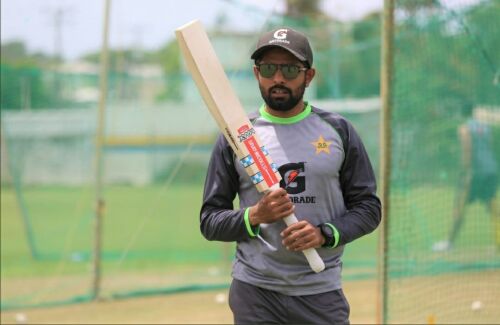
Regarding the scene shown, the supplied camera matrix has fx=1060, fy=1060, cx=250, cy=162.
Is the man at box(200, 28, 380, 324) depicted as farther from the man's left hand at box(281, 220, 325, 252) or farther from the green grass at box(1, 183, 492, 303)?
the green grass at box(1, 183, 492, 303)

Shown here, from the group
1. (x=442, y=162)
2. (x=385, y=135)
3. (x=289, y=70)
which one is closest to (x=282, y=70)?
(x=289, y=70)

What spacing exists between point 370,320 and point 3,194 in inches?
152

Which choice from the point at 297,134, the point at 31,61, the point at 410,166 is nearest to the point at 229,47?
the point at 31,61

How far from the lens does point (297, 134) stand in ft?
15.2

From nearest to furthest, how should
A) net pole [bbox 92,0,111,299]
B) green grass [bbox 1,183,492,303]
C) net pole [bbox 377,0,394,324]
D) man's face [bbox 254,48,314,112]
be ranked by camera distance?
1. man's face [bbox 254,48,314,112]
2. net pole [bbox 377,0,394,324]
3. green grass [bbox 1,183,492,303]
4. net pole [bbox 92,0,111,299]

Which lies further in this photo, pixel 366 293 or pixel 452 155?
pixel 366 293

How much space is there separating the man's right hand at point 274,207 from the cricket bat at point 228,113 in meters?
0.07

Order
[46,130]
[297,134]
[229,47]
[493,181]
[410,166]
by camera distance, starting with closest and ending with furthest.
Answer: [297,134], [410,166], [493,181], [46,130], [229,47]

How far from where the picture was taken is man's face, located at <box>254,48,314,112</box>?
15.0 ft

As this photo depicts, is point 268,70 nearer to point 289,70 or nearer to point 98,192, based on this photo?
point 289,70

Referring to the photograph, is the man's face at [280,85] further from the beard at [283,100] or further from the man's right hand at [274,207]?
the man's right hand at [274,207]

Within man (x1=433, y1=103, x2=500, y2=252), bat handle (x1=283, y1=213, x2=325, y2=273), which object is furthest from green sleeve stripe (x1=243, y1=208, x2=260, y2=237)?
man (x1=433, y1=103, x2=500, y2=252)

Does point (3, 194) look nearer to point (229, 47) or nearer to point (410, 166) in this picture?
point (229, 47)

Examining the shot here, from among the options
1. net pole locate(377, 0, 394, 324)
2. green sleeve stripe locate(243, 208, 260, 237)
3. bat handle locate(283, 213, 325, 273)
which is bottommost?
bat handle locate(283, 213, 325, 273)
